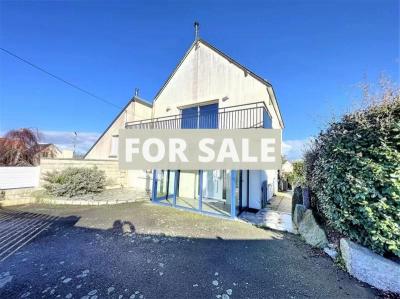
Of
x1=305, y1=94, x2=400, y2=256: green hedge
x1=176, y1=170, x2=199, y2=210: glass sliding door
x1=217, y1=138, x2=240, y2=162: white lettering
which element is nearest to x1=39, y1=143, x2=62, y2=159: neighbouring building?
x1=176, y1=170, x2=199, y2=210: glass sliding door

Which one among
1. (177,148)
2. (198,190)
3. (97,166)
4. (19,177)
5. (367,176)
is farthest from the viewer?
(97,166)

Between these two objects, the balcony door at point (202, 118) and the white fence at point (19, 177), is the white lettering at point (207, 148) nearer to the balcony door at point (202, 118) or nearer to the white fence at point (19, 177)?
the balcony door at point (202, 118)

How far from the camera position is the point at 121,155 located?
8.73 m

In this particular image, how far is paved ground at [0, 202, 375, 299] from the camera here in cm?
314

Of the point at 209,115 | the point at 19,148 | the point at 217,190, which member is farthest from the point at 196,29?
the point at 19,148

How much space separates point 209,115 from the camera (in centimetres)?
1020

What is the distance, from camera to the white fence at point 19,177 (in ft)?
30.0

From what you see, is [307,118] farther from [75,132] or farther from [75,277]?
[75,132]

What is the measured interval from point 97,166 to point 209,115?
7923mm

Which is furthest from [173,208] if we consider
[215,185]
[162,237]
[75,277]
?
[75,277]

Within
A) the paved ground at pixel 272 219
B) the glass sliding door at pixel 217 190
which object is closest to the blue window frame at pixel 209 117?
the glass sliding door at pixel 217 190

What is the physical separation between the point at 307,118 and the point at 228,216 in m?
4.57

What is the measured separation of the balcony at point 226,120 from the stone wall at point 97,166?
3.42 m

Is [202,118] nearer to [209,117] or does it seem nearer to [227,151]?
[209,117]
